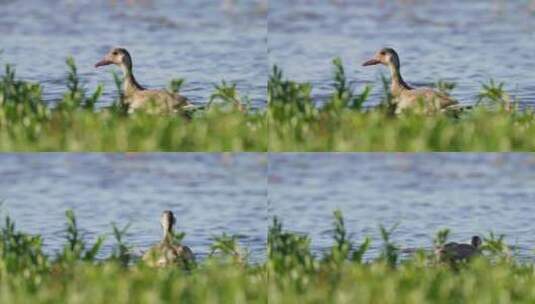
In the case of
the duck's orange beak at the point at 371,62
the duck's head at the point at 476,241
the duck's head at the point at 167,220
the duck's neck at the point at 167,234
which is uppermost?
the duck's orange beak at the point at 371,62

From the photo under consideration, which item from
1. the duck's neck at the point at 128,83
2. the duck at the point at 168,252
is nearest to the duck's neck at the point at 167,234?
the duck at the point at 168,252

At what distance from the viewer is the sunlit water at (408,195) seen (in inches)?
492

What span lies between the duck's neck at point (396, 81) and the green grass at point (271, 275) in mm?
790

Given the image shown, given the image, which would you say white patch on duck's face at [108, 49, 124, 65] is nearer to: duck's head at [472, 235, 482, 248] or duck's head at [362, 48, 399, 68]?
duck's head at [362, 48, 399, 68]

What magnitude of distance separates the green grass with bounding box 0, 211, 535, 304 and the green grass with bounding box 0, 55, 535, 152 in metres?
0.44

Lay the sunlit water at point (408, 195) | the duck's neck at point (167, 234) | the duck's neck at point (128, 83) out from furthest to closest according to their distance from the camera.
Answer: the duck's neck at point (128, 83), the sunlit water at point (408, 195), the duck's neck at point (167, 234)

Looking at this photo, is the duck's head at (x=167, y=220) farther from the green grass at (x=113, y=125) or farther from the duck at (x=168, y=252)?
the green grass at (x=113, y=125)

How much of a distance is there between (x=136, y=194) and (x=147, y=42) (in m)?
1.01

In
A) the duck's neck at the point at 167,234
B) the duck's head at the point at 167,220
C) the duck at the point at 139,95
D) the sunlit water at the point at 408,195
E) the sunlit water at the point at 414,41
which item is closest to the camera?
the duck's neck at the point at 167,234

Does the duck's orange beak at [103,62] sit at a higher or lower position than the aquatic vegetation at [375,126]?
higher

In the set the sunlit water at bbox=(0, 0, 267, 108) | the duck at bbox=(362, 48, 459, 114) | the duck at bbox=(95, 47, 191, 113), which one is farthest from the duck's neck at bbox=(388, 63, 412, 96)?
the duck at bbox=(95, 47, 191, 113)

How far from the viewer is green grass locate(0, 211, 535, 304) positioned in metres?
12.3

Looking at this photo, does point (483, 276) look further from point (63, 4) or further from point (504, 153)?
point (63, 4)

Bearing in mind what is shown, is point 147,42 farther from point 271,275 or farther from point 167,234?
point 271,275
